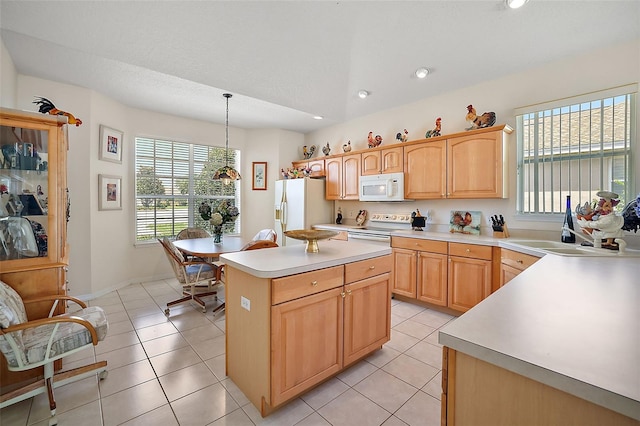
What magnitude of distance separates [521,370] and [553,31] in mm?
3057

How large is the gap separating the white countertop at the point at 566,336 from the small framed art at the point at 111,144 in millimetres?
4649

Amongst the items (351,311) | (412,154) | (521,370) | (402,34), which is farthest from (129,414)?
(412,154)

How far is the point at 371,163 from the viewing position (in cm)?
432

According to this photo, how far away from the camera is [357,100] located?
4.03m

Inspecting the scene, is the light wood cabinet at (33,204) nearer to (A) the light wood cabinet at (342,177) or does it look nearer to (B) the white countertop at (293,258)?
(B) the white countertop at (293,258)

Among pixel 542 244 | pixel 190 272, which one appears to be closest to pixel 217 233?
pixel 190 272

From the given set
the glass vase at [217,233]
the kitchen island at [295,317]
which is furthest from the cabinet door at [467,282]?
the glass vase at [217,233]

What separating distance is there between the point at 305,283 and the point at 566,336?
1252 mm

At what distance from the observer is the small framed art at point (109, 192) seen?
377cm

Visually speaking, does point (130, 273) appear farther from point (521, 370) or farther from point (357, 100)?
point (521, 370)

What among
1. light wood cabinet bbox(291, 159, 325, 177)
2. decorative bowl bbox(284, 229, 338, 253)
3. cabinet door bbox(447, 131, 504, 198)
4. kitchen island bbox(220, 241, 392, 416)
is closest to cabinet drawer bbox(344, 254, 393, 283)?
kitchen island bbox(220, 241, 392, 416)

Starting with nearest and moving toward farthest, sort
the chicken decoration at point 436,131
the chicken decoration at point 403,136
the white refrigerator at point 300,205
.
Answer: the chicken decoration at point 436,131, the chicken decoration at point 403,136, the white refrigerator at point 300,205

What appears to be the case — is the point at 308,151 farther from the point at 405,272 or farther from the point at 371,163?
the point at 405,272

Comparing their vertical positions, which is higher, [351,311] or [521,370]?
[521,370]
